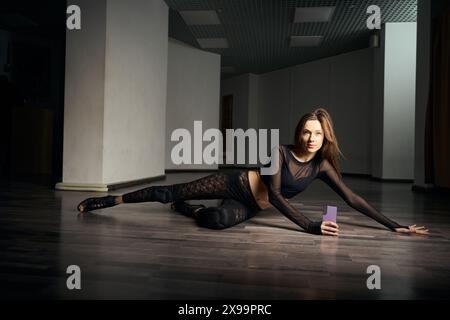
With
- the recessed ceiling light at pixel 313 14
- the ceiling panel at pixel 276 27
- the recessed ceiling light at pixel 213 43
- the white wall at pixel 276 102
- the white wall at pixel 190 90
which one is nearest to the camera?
the ceiling panel at pixel 276 27

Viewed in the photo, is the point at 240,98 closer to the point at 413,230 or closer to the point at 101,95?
the point at 101,95

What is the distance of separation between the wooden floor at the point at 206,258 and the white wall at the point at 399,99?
430 cm

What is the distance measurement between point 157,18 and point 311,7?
2449 mm

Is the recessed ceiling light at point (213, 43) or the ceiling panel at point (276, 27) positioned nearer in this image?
the ceiling panel at point (276, 27)

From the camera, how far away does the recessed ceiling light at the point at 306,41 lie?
7.65 m

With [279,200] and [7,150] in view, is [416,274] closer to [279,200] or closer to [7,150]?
[279,200]

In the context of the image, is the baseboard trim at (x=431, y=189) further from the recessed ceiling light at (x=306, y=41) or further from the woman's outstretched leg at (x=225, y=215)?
the recessed ceiling light at (x=306, y=41)

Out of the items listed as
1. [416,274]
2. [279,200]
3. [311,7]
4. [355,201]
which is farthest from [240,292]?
[311,7]

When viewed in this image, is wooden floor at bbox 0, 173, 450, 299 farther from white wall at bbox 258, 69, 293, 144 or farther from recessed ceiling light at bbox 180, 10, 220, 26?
white wall at bbox 258, 69, 293, 144

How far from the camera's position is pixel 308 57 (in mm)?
9297

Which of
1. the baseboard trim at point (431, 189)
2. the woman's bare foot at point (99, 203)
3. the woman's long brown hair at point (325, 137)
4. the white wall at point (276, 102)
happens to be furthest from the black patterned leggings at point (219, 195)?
the white wall at point (276, 102)

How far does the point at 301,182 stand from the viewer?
7.15ft

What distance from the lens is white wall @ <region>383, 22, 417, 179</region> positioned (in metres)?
6.55

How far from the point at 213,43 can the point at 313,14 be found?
2.79 meters
